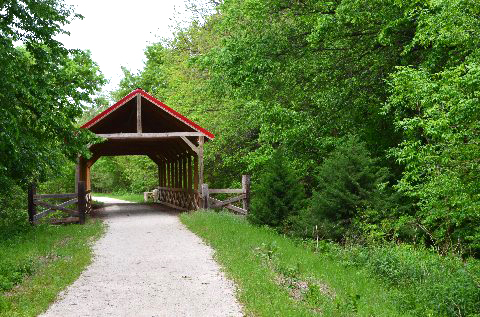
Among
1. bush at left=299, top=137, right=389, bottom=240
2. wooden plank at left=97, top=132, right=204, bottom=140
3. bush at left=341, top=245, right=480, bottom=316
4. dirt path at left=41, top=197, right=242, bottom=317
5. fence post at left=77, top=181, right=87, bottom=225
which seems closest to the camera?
dirt path at left=41, top=197, right=242, bottom=317

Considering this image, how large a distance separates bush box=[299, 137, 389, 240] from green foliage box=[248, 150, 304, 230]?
4.32 feet

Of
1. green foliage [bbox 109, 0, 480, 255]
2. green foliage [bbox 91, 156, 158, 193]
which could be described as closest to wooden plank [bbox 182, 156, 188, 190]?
green foliage [bbox 109, 0, 480, 255]

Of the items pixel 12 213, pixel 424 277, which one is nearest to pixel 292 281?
pixel 424 277

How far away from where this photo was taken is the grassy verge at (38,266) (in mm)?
7215

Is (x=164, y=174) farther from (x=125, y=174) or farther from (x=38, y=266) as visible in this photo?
(x=38, y=266)

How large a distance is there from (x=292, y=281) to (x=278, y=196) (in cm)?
747

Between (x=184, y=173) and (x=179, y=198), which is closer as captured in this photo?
(x=184, y=173)

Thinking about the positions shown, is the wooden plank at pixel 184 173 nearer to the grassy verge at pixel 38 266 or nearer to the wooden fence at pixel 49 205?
the wooden fence at pixel 49 205

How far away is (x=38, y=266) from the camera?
978 cm

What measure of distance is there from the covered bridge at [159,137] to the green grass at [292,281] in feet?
26.7

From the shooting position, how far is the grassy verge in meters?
7.21

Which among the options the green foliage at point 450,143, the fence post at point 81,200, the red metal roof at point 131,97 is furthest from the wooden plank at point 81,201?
the green foliage at point 450,143

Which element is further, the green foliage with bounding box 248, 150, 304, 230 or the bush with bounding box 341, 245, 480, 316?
the green foliage with bounding box 248, 150, 304, 230

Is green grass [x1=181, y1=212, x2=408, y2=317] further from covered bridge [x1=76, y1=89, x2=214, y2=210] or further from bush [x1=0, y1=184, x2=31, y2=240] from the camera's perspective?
covered bridge [x1=76, y1=89, x2=214, y2=210]
